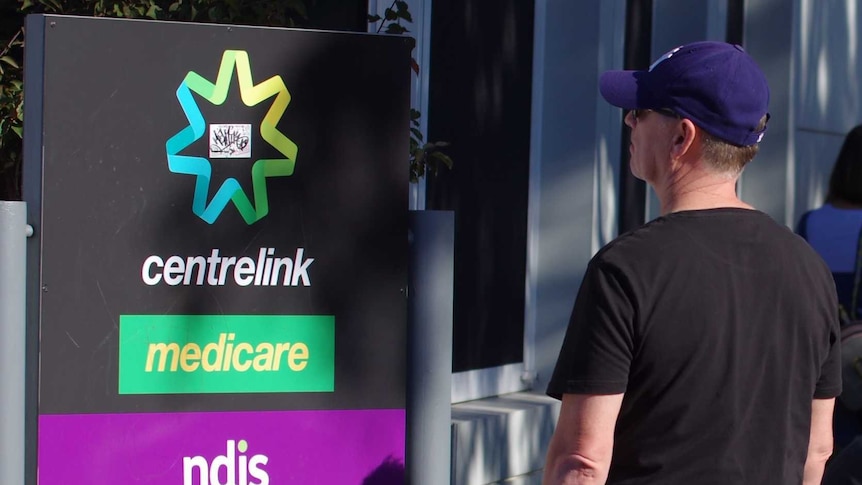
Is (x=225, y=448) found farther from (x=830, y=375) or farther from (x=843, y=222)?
(x=843, y=222)

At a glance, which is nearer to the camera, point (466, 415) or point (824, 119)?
point (466, 415)

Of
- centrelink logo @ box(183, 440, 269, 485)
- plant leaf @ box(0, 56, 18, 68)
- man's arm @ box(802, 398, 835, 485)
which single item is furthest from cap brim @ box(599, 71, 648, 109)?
plant leaf @ box(0, 56, 18, 68)

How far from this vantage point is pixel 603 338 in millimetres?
2018

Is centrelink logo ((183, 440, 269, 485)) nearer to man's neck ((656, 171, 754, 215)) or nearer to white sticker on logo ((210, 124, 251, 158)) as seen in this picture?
white sticker on logo ((210, 124, 251, 158))

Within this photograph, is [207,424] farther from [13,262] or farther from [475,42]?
[475,42]

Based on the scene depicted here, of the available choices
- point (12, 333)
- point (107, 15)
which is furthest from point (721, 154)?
point (107, 15)

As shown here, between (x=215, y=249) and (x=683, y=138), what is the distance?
3.30ft

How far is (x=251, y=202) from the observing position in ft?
8.46

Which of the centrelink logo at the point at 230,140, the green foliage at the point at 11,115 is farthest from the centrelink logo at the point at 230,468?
the green foliage at the point at 11,115

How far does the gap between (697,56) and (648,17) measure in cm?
560

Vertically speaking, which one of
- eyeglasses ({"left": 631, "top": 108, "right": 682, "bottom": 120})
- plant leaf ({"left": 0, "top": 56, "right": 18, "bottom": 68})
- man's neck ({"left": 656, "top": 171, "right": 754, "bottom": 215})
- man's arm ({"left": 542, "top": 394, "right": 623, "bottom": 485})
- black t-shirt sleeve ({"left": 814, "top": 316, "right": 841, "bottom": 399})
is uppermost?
plant leaf ({"left": 0, "top": 56, "right": 18, "bottom": 68})

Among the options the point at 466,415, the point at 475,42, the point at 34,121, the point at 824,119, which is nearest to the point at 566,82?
the point at 475,42

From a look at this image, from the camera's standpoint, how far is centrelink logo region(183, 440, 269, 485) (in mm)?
2584

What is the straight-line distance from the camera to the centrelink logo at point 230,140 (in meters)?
2.53
